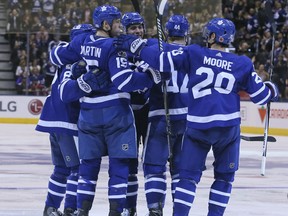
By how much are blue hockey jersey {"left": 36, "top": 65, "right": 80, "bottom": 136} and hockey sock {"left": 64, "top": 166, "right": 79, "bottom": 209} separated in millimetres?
326

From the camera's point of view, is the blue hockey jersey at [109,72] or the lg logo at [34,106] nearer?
the blue hockey jersey at [109,72]

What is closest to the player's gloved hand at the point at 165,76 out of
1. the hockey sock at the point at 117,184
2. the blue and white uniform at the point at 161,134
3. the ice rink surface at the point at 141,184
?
the blue and white uniform at the point at 161,134

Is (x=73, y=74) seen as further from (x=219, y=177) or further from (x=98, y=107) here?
(x=219, y=177)

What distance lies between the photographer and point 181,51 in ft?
24.7

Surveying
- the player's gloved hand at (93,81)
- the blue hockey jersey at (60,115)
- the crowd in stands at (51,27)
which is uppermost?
the player's gloved hand at (93,81)

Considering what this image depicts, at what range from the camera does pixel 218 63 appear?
743 cm

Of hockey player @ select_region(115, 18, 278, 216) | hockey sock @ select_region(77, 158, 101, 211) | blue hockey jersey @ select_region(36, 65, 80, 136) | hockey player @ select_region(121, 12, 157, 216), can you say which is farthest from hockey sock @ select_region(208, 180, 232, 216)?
blue hockey jersey @ select_region(36, 65, 80, 136)

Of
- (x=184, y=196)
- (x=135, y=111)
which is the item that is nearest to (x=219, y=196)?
(x=184, y=196)

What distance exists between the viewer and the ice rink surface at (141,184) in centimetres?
900

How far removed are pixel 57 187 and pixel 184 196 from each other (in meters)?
1.20

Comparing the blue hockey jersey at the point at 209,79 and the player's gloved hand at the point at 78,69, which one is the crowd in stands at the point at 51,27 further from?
the blue hockey jersey at the point at 209,79

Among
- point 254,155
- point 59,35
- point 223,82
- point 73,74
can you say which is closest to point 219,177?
point 223,82

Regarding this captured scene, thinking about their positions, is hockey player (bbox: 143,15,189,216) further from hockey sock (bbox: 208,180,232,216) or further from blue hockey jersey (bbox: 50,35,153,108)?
hockey sock (bbox: 208,180,232,216)

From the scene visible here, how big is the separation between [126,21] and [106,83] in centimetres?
62
